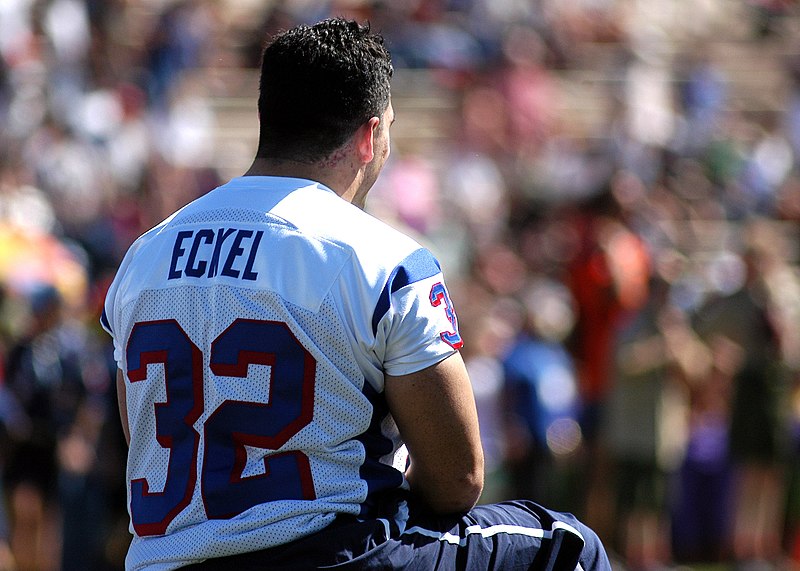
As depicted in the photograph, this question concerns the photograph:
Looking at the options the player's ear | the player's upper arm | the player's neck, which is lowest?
the player's upper arm

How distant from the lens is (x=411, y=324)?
256 centimetres

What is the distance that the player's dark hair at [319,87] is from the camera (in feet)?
8.79

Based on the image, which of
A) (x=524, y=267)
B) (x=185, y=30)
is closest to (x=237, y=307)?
(x=524, y=267)

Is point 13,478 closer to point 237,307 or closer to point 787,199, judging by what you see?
point 237,307

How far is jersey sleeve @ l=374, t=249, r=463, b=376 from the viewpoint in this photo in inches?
101

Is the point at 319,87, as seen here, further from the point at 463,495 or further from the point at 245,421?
the point at 463,495

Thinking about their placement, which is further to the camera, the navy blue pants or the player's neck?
the player's neck

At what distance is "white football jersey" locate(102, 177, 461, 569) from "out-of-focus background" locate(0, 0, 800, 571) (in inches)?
199

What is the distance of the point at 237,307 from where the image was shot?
2.59 m

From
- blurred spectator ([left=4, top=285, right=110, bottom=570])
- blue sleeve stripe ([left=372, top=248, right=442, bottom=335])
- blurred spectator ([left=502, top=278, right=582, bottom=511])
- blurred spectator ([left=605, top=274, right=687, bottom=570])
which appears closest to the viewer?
blue sleeve stripe ([left=372, top=248, right=442, bottom=335])

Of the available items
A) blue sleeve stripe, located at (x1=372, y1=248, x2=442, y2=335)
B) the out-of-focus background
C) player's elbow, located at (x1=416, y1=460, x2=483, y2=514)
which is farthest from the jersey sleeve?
the out-of-focus background

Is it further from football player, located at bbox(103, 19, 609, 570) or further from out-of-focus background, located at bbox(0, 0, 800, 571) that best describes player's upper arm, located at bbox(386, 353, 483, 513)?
out-of-focus background, located at bbox(0, 0, 800, 571)

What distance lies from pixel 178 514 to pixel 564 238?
7.34 meters

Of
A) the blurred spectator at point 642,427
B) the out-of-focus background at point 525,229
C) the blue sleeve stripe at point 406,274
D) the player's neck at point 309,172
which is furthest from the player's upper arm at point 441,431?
the blurred spectator at point 642,427
